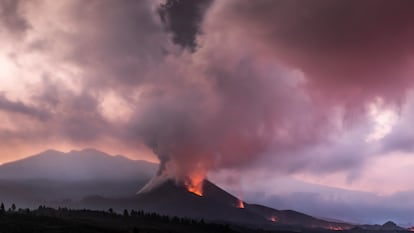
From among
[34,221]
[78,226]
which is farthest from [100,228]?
[34,221]

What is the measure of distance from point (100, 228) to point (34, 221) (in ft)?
76.2

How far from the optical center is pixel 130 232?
19375 centimetres

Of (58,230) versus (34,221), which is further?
(34,221)

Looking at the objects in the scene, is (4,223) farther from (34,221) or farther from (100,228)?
(100,228)

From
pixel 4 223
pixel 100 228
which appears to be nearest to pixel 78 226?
pixel 100 228

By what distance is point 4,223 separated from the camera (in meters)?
170

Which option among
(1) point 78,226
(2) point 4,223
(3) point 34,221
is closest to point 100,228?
(1) point 78,226

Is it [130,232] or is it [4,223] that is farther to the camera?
[130,232]

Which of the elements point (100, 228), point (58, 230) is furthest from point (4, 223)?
point (100, 228)

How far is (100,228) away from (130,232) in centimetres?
1126

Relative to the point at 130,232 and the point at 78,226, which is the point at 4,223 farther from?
the point at 130,232

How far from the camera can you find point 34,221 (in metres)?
187

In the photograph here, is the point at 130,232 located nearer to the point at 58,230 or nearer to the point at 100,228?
the point at 100,228

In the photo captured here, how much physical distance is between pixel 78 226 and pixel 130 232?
1874 centimetres
